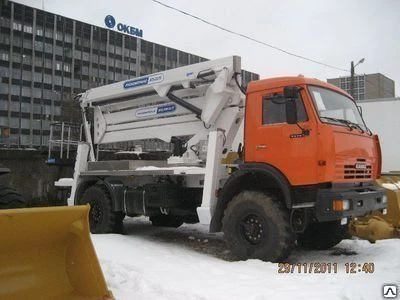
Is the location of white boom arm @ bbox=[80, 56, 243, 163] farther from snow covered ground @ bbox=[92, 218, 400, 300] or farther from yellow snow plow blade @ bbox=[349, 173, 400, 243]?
yellow snow plow blade @ bbox=[349, 173, 400, 243]

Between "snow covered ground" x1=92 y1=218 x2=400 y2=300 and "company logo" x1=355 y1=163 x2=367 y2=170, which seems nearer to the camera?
"snow covered ground" x1=92 y1=218 x2=400 y2=300

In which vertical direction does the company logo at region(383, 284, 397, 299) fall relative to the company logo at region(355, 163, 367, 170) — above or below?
below

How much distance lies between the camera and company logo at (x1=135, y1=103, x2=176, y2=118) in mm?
9648

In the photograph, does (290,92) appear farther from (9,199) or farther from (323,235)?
(9,199)

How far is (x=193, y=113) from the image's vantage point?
→ 9.15 meters

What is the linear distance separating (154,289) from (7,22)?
4348cm

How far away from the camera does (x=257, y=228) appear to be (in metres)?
7.36

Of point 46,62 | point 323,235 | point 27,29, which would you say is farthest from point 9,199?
point 46,62

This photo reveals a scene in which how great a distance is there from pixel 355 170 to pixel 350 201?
64 cm

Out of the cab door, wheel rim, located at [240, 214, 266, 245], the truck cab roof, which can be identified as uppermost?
the truck cab roof

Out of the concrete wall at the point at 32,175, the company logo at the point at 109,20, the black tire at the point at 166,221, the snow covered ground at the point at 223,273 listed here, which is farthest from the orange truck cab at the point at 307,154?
the company logo at the point at 109,20

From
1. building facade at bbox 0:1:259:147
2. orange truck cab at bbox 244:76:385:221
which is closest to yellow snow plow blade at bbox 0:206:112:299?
orange truck cab at bbox 244:76:385:221

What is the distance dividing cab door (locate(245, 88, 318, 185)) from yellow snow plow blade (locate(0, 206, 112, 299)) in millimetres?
3353

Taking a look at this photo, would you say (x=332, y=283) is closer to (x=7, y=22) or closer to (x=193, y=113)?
(x=193, y=113)
